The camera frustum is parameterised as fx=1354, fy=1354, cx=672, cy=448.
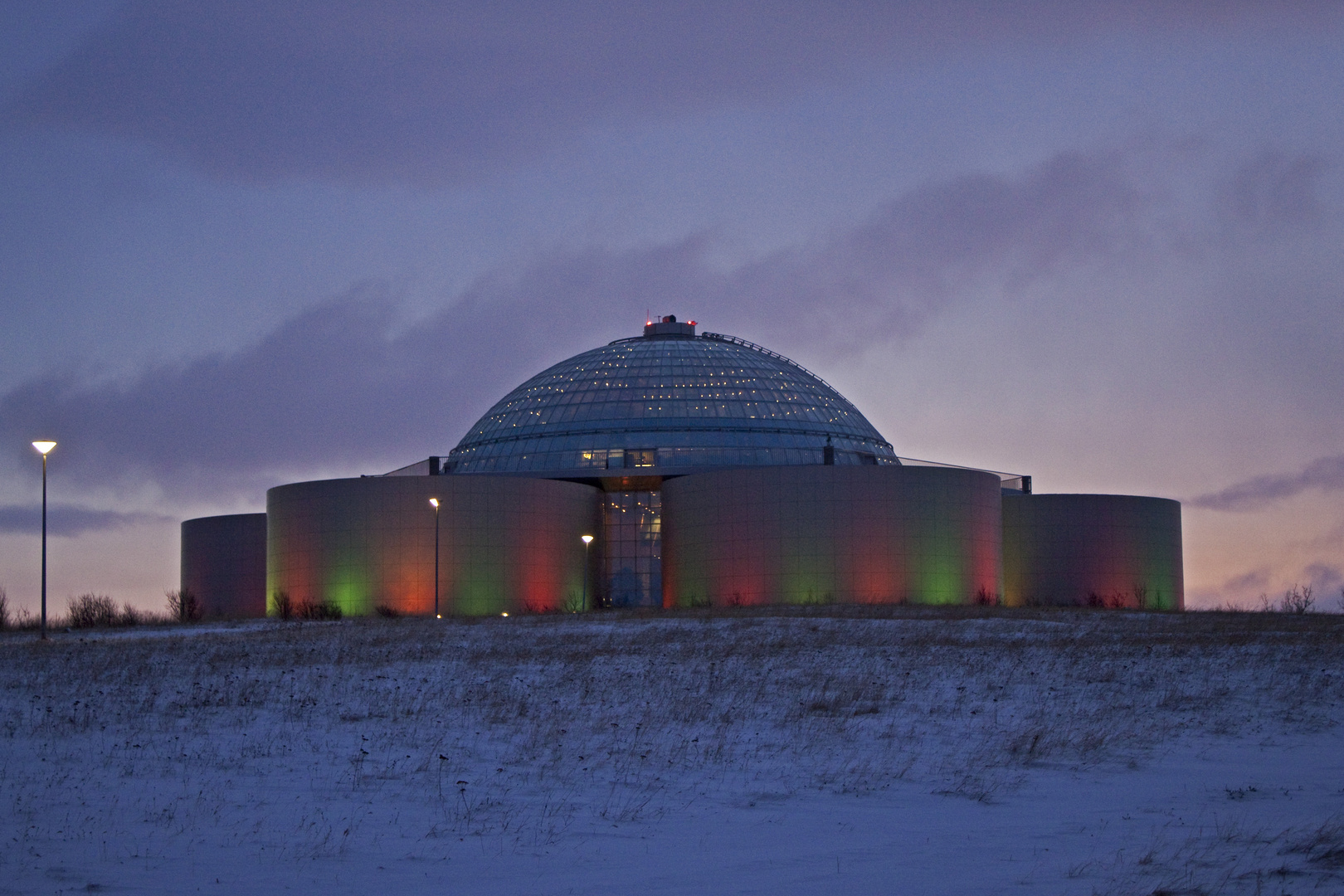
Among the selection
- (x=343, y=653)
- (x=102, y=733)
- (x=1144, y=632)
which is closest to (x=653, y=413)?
(x=1144, y=632)

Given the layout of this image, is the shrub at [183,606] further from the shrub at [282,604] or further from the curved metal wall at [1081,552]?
the curved metal wall at [1081,552]

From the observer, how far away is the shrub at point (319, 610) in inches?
2388

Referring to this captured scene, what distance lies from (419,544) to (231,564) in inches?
803

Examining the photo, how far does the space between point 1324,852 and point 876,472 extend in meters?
54.2

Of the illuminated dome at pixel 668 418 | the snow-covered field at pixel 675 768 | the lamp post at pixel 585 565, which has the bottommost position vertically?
the snow-covered field at pixel 675 768

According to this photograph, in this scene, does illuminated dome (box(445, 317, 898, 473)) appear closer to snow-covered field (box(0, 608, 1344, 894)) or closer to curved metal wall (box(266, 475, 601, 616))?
curved metal wall (box(266, 475, 601, 616))

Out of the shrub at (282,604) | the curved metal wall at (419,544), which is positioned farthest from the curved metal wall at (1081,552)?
the shrub at (282,604)

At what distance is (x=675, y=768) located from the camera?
61.5ft

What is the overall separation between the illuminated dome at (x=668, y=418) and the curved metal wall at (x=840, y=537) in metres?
6.00

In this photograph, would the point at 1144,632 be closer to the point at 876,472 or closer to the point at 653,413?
the point at 876,472

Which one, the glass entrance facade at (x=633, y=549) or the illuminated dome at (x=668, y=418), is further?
the illuminated dome at (x=668, y=418)

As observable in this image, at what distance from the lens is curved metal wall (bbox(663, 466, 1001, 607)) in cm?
6644

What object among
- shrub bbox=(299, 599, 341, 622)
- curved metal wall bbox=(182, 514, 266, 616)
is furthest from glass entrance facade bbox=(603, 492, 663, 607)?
curved metal wall bbox=(182, 514, 266, 616)

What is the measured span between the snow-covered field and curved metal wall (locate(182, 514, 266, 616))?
49.8 m
